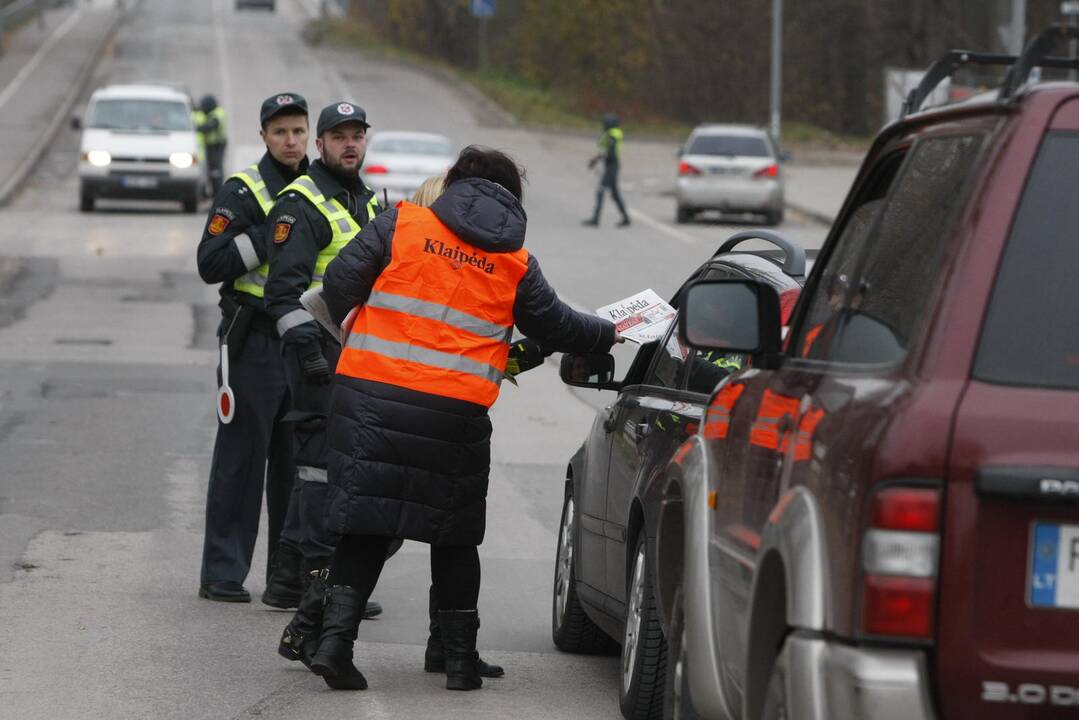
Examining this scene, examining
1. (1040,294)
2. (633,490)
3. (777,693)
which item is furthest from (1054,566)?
(633,490)

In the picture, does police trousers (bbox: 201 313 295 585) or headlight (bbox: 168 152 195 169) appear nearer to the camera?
police trousers (bbox: 201 313 295 585)

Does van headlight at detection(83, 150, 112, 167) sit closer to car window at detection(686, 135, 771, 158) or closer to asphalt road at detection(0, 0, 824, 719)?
asphalt road at detection(0, 0, 824, 719)

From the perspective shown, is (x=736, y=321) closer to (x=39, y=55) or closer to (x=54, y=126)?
(x=54, y=126)

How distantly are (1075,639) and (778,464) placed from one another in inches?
36.4

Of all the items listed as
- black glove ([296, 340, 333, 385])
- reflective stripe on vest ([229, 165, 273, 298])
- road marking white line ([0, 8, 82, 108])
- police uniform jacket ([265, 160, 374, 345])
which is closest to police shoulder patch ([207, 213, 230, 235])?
reflective stripe on vest ([229, 165, 273, 298])

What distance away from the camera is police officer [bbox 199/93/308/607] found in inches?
338

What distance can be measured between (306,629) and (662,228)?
27858 millimetres

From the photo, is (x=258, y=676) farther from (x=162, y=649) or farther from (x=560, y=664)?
(x=560, y=664)

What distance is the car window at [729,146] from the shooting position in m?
36.2

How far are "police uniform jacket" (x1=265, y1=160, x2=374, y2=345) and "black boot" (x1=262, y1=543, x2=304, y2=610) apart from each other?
0.91 m

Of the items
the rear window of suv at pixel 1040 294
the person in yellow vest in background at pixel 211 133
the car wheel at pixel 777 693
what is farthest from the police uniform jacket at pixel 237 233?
the person in yellow vest in background at pixel 211 133

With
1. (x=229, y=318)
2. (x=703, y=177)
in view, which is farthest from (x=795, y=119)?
(x=229, y=318)

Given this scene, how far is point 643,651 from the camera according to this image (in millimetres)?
6328

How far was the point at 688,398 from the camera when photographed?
6496 mm
